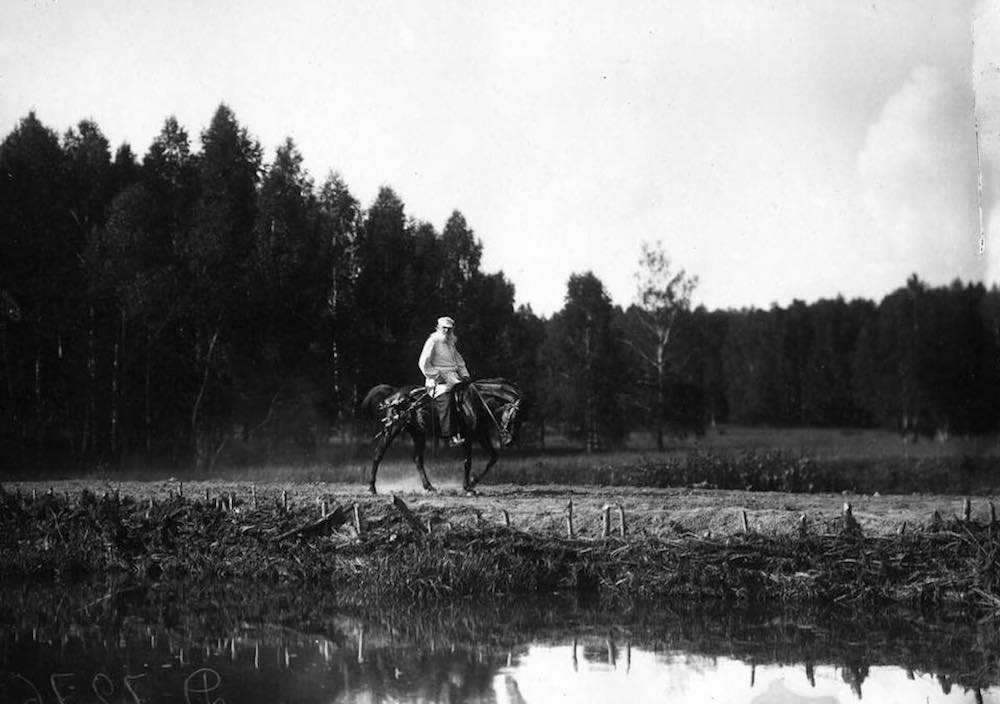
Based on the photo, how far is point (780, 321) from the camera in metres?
56.3

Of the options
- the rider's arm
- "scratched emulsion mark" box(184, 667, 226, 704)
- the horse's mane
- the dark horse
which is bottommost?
"scratched emulsion mark" box(184, 667, 226, 704)

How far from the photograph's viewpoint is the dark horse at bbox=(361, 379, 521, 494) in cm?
1731

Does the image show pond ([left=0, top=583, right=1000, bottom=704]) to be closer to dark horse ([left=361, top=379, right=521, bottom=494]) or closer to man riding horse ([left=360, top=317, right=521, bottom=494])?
dark horse ([left=361, top=379, right=521, bottom=494])

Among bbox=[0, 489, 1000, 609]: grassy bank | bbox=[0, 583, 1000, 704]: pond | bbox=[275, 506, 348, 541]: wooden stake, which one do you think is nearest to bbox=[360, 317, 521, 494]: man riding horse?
bbox=[0, 489, 1000, 609]: grassy bank

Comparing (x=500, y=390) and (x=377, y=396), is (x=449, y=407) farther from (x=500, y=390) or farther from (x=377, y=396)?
(x=377, y=396)

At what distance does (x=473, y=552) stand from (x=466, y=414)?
12.7ft

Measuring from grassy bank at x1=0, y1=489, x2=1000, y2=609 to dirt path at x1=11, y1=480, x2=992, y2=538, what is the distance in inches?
2.6

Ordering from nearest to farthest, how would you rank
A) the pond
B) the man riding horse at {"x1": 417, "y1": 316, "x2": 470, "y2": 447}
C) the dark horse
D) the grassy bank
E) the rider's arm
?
1. the pond
2. the grassy bank
3. the dark horse
4. the man riding horse at {"x1": 417, "y1": 316, "x2": 470, "y2": 447}
5. the rider's arm

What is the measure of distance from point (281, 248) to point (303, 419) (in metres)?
6.92

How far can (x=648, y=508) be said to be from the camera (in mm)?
15016

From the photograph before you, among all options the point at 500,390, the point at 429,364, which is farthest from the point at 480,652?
the point at 429,364

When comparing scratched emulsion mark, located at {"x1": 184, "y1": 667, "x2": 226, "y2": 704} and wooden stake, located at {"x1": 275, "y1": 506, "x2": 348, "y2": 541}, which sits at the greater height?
wooden stake, located at {"x1": 275, "y1": 506, "x2": 348, "y2": 541}

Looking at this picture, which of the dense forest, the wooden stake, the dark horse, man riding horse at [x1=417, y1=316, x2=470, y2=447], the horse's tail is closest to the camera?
the wooden stake

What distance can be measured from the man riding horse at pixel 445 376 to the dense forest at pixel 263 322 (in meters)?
10.9
